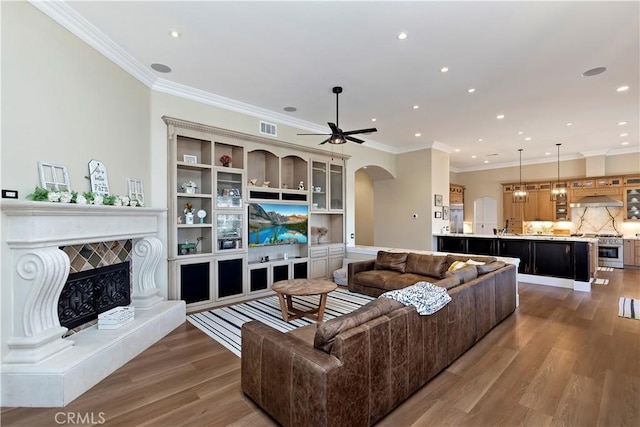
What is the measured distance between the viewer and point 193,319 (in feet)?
14.2

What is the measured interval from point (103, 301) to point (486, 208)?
486 inches

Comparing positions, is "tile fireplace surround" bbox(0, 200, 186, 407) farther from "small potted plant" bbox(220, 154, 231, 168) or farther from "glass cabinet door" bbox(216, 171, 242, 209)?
"small potted plant" bbox(220, 154, 231, 168)

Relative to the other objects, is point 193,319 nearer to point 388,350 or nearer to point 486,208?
point 388,350

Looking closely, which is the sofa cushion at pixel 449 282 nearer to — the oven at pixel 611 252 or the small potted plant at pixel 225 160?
the small potted plant at pixel 225 160

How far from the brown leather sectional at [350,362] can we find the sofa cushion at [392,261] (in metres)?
2.50

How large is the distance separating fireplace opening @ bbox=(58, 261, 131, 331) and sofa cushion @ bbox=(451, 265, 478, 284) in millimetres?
3983

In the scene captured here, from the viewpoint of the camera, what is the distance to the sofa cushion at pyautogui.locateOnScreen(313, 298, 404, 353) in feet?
6.45

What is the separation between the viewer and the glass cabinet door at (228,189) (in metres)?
5.16

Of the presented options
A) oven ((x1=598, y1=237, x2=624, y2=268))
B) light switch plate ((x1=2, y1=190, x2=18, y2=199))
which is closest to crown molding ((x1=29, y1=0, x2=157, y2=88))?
light switch plate ((x1=2, y1=190, x2=18, y2=199))

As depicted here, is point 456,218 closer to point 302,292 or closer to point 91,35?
point 302,292

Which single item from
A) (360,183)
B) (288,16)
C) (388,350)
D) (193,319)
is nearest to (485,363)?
(388,350)

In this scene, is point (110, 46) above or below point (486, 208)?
above

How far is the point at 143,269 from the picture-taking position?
3914mm
